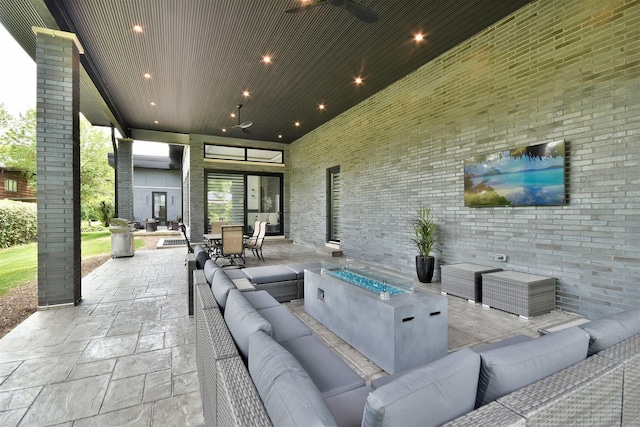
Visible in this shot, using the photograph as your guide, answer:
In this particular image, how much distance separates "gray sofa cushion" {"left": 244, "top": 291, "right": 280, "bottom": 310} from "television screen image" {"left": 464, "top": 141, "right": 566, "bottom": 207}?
11.4 ft

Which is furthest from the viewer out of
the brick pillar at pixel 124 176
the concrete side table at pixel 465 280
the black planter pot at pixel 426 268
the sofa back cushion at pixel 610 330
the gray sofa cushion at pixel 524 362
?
the brick pillar at pixel 124 176

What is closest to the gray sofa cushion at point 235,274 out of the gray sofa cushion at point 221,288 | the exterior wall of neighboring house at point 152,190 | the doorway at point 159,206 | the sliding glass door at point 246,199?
the gray sofa cushion at point 221,288

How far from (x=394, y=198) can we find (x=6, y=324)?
19.8ft

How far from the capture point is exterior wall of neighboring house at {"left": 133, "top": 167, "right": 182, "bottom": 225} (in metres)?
17.9

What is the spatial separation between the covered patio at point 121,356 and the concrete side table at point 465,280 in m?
0.15

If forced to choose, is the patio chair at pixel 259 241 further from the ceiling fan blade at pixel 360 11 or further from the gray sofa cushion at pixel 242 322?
the gray sofa cushion at pixel 242 322

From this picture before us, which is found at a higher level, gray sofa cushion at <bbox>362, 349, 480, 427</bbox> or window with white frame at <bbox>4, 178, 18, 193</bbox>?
window with white frame at <bbox>4, 178, 18, 193</bbox>

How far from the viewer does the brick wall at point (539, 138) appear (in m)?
3.00

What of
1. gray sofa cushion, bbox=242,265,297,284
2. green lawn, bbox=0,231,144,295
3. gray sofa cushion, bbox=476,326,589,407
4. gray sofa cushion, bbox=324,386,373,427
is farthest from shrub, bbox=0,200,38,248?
gray sofa cushion, bbox=476,326,589,407

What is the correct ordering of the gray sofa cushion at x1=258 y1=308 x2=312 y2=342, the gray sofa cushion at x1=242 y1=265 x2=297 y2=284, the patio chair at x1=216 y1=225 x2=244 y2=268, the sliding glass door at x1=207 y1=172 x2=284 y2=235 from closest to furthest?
the gray sofa cushion at x1=258 y1=308 x2=312 y2=342 < the gray sofa cushion at x1=242 y1=265 x2=297 y2=284 < the patio chair at x1=216 y1=225 x2=244 y2=268 < the sliding glass door at x1=207 y1=172 x2=284 y2=235

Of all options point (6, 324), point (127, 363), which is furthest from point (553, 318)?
point (6, 324)

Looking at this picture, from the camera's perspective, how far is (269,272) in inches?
154

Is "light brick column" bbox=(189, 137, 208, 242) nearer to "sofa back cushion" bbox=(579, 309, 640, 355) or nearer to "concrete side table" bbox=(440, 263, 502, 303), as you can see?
"concrete side table" bbox=(440, 263, 502, 303)

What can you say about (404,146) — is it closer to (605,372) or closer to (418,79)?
(418,79)
